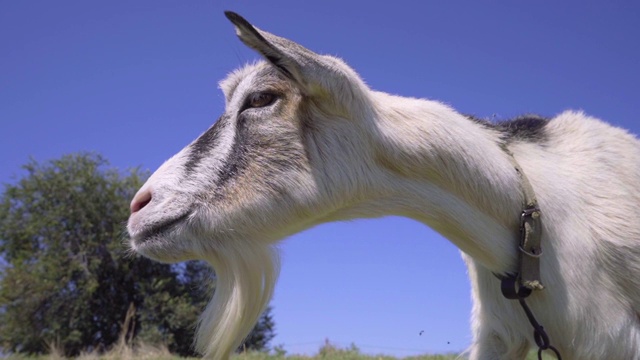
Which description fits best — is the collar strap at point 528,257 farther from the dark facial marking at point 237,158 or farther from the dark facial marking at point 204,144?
the dark facial marking at point 204,144

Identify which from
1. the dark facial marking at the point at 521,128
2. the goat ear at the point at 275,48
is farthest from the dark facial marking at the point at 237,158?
the dark facial marking at the point at 521,128

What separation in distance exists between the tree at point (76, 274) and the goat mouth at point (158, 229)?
2117 centimetres

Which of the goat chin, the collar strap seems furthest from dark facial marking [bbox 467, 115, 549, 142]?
the goat chin

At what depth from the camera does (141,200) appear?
260 centimetres

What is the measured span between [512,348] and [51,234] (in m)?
24.5

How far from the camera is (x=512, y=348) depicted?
296 cm

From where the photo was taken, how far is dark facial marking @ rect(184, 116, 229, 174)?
2625mm

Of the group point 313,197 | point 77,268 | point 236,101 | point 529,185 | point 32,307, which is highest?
point 77,268

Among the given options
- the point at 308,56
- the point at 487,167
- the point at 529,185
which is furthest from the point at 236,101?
the point at 529,185

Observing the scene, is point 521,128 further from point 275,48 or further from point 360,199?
point 275,48

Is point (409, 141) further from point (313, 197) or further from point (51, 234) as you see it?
point (51, 234)

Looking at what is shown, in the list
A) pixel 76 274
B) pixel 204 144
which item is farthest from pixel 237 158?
pixel 76 274

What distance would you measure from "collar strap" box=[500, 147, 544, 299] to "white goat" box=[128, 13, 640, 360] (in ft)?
0.18

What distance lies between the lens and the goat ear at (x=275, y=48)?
2361 millimetres
